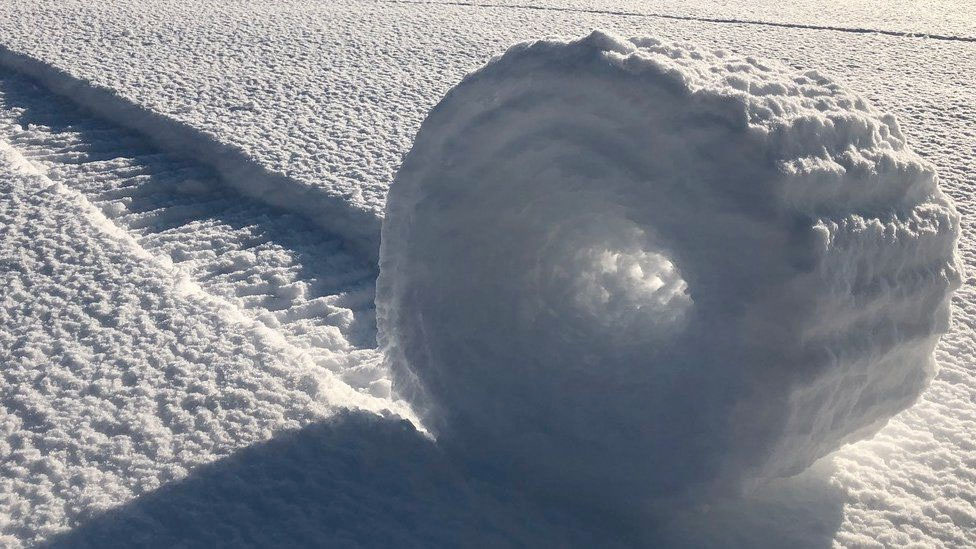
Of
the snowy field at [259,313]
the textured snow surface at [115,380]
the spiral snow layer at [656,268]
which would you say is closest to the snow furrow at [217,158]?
the snowy field at [259,313]

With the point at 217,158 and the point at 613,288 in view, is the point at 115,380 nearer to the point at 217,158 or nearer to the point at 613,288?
the point at 613,288

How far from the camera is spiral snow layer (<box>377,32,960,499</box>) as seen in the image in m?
1.31

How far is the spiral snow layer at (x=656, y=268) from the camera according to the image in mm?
1312

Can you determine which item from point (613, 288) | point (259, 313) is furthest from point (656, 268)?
point (259, 313)

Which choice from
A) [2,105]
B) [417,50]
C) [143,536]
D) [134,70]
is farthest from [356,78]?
[143,536]

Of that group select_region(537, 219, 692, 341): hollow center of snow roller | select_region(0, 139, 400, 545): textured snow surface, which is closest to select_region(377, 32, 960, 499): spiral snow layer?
select_region(537, 219, 692, 341): hollow center of snow roller

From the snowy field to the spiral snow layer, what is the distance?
0.47ft

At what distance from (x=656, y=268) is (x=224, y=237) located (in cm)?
139

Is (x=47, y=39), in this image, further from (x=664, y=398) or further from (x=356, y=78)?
(x=664, y=398)

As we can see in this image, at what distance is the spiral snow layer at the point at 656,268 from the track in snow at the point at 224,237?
1.38 feet

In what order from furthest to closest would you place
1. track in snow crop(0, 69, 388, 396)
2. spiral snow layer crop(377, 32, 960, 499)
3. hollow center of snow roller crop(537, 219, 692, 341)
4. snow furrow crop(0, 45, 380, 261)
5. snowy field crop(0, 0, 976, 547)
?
snow furrow crop(0, 45, 380, 261) < track in snow crop(0, 69, 388, 396) < hollow center of snow roller crop(537, 219, 692, 341) < snowy field crop(0, 0, 976, 547) < spiral snow layer crop(377, 32, 960, 499)

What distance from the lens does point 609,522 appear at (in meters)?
1.54

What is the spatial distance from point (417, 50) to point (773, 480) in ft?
10.5

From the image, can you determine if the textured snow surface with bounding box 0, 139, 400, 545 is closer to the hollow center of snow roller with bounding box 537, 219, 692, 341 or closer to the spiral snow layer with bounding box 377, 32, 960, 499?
the spiral snow layer with bounding box 377, 32, 960, 499
